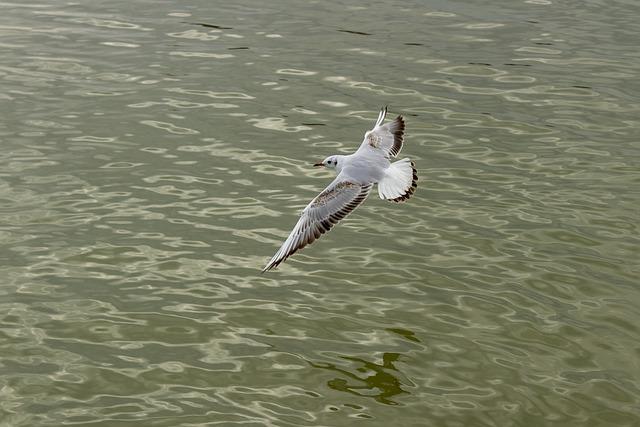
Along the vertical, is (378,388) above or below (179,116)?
below

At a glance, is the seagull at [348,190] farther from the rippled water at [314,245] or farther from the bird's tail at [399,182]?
the rippled water at [314,245]

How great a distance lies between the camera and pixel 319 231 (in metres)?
10.2

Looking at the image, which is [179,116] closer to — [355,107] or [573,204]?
[355,107]

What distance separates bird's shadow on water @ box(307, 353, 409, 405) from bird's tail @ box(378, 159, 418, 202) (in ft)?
5.44

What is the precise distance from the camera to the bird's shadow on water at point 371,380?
9117mm

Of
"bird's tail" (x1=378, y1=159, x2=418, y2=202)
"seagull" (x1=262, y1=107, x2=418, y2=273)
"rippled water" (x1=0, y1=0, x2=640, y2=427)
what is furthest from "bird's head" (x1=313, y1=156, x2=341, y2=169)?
"rippled water" (x1=0, y1=0, x2=640, y2=427)

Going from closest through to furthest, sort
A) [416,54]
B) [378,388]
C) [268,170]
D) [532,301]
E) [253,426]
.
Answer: [253,426], [378,388], [532,301], [268,170], [416,54]

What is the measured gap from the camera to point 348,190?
10.7 meters

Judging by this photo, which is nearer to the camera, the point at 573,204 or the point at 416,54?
the point at 573,204

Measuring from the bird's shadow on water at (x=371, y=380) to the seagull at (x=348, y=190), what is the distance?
46.1 inches

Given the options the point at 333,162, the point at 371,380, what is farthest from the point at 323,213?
the point at 371,380

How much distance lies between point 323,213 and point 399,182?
847mm

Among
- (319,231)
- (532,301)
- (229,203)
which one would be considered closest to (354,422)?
(319,231)

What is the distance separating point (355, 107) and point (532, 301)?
23.0 ft
